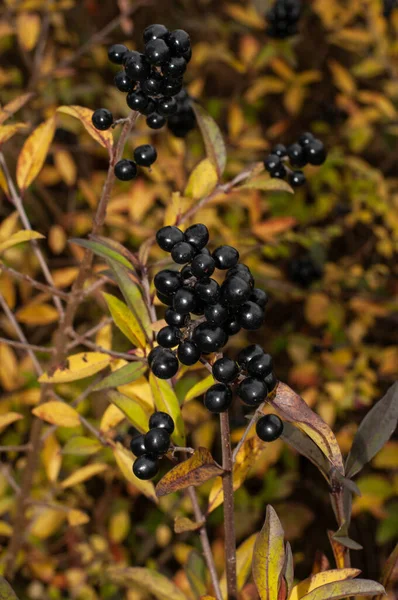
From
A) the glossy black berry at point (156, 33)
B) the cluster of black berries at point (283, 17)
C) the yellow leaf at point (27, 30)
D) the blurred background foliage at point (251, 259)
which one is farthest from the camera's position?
the yellow leaf at point (27, 30)

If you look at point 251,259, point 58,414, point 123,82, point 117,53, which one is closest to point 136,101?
point 123,82

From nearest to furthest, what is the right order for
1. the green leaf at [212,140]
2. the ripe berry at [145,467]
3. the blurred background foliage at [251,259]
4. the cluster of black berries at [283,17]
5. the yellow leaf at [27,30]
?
the ripe berry at [145,467] < the green leaf at [212,140] < the blurred background foliage at [251,259] < the cluster of black berries at [283,17] < the yellow leaf at [27,30]

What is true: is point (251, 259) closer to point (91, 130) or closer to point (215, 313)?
point (91, 130)

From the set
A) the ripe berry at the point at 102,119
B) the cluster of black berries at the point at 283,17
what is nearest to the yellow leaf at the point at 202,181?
the ripe berry at the point at 102,119

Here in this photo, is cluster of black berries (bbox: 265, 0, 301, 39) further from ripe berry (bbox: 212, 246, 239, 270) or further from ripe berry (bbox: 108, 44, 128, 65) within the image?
ripe berry (bbox: 212, 246, 239, 270)

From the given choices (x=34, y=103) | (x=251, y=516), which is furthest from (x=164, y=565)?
(x=34, y=103)

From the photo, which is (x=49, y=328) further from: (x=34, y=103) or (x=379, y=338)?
(x=379, y=338)

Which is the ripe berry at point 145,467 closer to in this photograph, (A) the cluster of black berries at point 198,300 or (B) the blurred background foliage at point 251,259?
(A) the cluster of black berries at point 198,300

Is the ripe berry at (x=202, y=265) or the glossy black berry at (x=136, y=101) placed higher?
the glossy black berry at (x=136, y=101)
